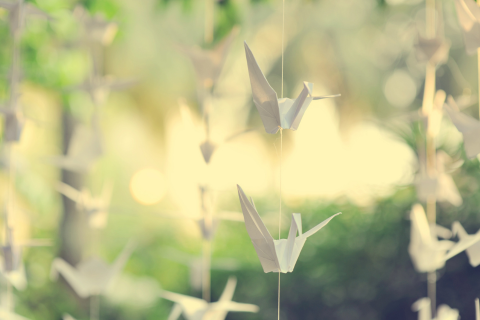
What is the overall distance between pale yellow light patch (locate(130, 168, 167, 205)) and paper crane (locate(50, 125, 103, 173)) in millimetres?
3653

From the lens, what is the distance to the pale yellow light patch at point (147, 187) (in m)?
4.14

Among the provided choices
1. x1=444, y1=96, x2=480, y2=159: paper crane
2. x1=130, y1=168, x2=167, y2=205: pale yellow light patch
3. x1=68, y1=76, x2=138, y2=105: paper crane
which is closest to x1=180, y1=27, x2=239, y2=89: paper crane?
x1=68, y1=76, x2=138, y2=105: paper crane

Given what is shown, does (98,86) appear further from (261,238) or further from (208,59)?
A: (261,238)

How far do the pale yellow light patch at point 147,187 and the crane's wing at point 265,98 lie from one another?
152 inches

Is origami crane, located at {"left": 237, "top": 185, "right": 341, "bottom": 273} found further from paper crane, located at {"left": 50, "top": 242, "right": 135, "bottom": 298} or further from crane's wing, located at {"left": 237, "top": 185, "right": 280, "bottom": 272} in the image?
paper crane, located at {"left": 50, "top": 242, "right": 135, "bottom": 298}

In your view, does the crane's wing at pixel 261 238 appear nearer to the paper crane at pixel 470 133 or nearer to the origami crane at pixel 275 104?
the origami crane at pixel 275 104

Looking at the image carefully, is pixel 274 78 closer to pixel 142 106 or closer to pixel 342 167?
pixel 142 106

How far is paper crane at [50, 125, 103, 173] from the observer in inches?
17.4

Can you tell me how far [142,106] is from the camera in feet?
12.6

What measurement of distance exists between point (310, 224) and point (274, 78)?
2.66 meters

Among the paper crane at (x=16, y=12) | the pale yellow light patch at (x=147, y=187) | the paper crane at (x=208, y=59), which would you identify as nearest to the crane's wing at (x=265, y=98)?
the paper crane at (x=208, y=59)

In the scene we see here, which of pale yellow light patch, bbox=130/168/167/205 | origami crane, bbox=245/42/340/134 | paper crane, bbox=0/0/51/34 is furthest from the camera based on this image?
A: pale yellow light patch, bbox=130/168/167/205

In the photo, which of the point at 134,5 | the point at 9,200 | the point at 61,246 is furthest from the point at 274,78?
the point at 9,200

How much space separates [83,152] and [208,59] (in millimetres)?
171
